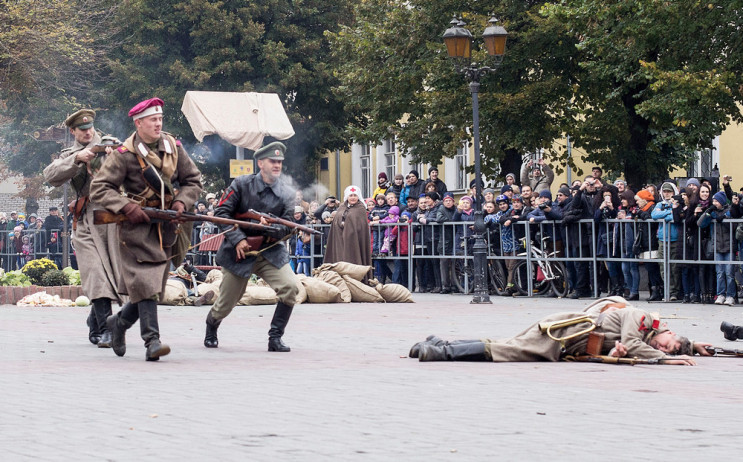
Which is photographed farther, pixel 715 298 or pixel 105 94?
pixel 105 94

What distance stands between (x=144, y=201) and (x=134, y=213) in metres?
0.24

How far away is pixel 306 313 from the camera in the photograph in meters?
17.8

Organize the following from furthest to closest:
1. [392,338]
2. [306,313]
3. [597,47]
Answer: [597,47] < [306,313] < [392,338]

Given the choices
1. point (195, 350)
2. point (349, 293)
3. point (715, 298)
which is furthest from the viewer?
point (349, 293)

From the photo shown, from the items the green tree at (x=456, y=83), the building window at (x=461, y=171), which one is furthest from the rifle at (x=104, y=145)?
the building window at (x=461, y=171)

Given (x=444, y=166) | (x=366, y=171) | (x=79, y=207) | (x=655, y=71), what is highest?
(x=655, y=71)

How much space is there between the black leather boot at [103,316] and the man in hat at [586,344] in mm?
2873

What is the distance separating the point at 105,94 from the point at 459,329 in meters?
32.4

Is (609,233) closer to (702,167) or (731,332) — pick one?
(731,332)

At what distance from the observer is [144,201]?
1039 centimetres

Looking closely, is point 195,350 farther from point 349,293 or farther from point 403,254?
point 403,254

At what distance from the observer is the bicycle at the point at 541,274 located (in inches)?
868

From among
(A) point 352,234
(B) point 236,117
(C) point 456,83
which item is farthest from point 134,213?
(C) point 456,83

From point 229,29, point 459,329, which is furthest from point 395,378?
point 229,29
